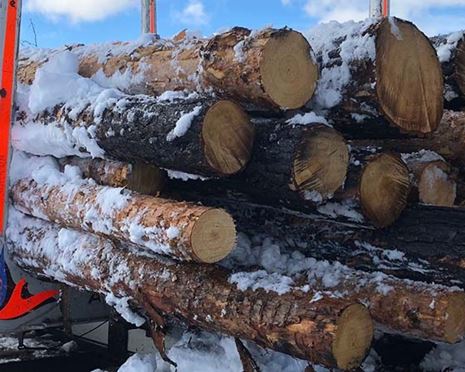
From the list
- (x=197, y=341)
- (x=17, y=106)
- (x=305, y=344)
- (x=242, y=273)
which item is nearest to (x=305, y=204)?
(x=242, y=273)

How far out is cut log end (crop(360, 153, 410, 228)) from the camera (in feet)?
10.1

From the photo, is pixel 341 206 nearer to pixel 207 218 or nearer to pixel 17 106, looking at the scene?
pixel 207 218

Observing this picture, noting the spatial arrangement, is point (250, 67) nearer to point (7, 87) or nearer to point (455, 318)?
point (455, 318)

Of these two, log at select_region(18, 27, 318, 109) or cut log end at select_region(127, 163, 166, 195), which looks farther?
cut log end at select_region(127, 163, 166, 195)

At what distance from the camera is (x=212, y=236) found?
2934 millimetres

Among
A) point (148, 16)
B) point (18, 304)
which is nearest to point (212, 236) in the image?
point (18, 304)

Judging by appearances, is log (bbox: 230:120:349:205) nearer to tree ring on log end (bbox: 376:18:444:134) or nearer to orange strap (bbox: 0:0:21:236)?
tree ring on log end (bbox: 376:18:444:134)

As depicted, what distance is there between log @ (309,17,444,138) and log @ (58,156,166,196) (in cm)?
101

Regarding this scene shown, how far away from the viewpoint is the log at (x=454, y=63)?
335 centimetres

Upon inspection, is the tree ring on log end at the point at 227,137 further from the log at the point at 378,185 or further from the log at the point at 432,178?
the log at the point at 432,178

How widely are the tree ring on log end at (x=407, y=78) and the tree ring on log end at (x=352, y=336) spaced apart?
93cm

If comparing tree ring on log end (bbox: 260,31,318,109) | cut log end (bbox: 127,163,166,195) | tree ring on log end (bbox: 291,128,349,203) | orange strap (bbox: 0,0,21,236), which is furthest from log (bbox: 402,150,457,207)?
orange strap (bbox: 0,0,21,236)

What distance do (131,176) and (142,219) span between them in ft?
1.72

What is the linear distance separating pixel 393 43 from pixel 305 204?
2.70ft
